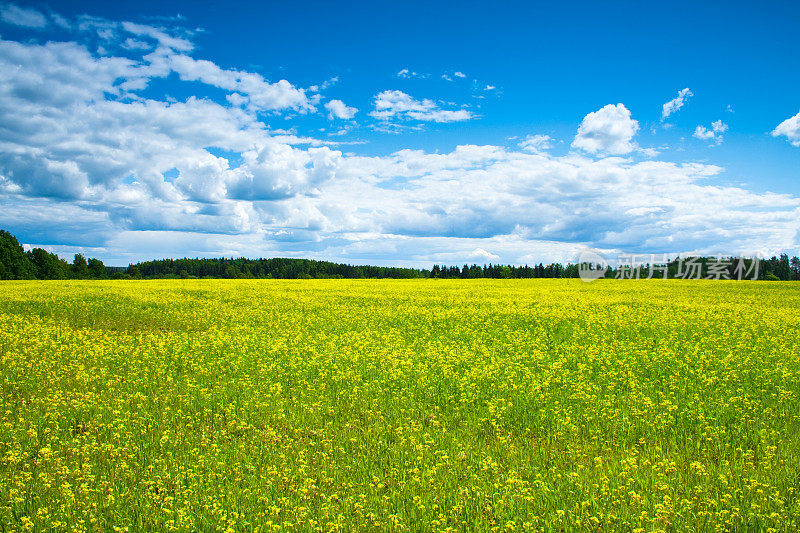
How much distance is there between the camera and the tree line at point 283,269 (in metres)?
85.5

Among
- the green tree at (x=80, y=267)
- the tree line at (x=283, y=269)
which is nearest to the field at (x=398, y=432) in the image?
the tree line at (x=283, y=269)

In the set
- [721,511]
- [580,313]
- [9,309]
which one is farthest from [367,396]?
[9,309]

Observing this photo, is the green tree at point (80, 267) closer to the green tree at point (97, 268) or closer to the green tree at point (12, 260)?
the green tree at point (97, 268)

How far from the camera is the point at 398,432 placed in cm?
831

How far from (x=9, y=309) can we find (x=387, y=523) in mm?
27271

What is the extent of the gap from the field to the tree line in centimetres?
7484

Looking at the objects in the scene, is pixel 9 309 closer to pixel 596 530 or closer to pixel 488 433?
pixel 488 433

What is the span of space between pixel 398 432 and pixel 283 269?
11067cm

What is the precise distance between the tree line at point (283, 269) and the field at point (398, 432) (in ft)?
246

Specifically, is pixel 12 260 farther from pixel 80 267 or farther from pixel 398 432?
pixel 398 432

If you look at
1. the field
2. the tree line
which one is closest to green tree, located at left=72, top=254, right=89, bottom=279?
the tree line

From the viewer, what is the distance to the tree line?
85.5m

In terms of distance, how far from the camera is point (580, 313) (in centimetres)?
2473

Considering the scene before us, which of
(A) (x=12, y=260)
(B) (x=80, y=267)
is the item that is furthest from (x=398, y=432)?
(B) (x=80, y=267)
